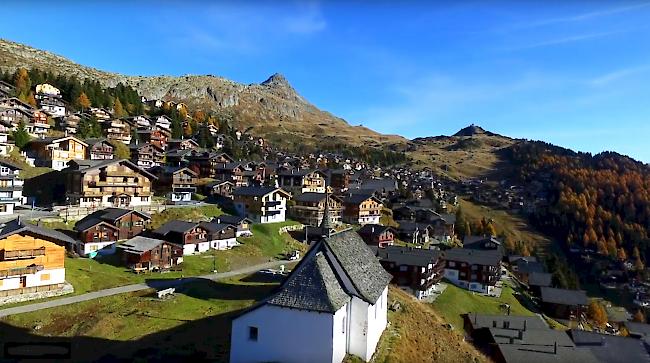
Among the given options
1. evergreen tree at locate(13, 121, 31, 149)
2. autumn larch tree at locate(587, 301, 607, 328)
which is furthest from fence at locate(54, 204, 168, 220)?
autumn larch tree at locate(587, 301, 607, 328)

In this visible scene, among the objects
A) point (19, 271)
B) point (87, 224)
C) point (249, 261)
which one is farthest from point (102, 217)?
point (249, 261)

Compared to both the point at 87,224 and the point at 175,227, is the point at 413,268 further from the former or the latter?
the point at 87,224

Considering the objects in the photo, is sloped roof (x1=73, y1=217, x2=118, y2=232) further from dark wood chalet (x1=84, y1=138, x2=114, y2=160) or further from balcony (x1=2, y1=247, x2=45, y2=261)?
dark wood chalet (x1=84, y1=138, x2=114, y2=160)

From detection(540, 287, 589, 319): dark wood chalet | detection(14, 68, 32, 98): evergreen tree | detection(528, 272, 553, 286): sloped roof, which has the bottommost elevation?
detection(540, 287, 589, 319): dark wood chalet

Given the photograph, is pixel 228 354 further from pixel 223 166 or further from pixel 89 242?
pixel 223 166

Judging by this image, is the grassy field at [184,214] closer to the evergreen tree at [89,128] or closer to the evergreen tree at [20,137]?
the evergreen tree at [20,137]

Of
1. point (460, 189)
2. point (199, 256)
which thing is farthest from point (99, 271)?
point (460, 189)
